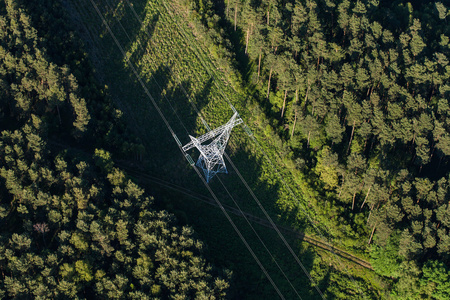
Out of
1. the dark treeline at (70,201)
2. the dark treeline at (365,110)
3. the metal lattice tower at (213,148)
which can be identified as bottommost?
the dark treeline at (70,201)

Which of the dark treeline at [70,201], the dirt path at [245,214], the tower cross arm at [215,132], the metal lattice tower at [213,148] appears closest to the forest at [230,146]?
the dark treeline at [70,201]

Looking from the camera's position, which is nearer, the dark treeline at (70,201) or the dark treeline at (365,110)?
the dark treeline at (70,201)

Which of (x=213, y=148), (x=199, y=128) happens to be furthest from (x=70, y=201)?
(x=199, y=128)

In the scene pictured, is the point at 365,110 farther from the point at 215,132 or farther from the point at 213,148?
the point at 213,148

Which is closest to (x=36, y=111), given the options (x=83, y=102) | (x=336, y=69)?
(x=83, y=102)

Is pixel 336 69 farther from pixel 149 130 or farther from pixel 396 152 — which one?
pixel 149 130

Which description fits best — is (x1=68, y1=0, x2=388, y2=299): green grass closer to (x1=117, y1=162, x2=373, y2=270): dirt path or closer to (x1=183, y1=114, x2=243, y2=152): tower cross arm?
(x1=117, y1=162, x2=373, y2=270): dirt path

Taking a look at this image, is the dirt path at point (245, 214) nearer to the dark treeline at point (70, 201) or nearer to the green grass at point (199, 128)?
the green grass at point (199, 128)
